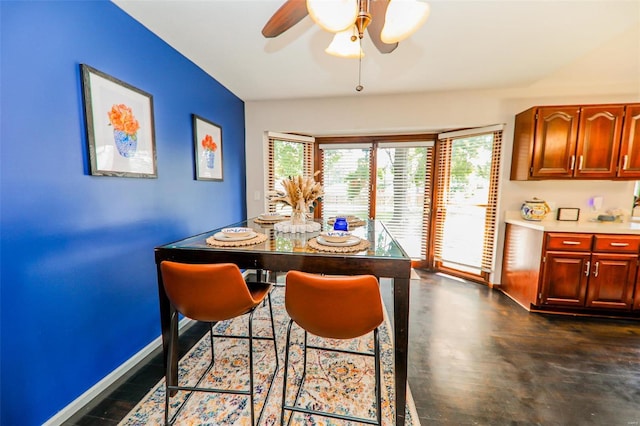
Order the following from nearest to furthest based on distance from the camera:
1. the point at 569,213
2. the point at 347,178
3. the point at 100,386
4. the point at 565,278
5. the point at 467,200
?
the point at 100,386 → the point at 565,278 → the point at 569,213 → the point at 467,200 → the point at 347,178

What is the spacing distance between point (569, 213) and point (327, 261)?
328 centimetres

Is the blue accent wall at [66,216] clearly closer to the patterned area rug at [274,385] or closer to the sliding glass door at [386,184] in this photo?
the patterned area rug at [274,385]

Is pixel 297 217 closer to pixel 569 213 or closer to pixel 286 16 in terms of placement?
pixel 286 16

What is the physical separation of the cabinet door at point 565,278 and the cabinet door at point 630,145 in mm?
988

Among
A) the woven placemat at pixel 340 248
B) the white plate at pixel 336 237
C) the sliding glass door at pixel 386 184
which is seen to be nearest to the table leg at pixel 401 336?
the woven placemat at pixel 340 248

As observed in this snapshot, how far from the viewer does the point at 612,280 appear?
7.95 feet

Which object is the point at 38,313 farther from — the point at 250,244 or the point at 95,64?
the point at 95,64

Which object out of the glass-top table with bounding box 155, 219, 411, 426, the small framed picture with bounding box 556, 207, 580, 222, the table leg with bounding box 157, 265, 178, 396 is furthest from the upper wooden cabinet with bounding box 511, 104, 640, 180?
the table leg with bounding box 157, 265, 178, 396

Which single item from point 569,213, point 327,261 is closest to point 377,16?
point 327,261

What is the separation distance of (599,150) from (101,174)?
4368 millimetres

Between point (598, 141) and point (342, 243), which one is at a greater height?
point (598, 141)

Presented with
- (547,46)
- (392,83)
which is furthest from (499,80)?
(392,83)

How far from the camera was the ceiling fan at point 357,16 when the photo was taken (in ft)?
3.94

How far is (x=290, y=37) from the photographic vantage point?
197 centimetres
